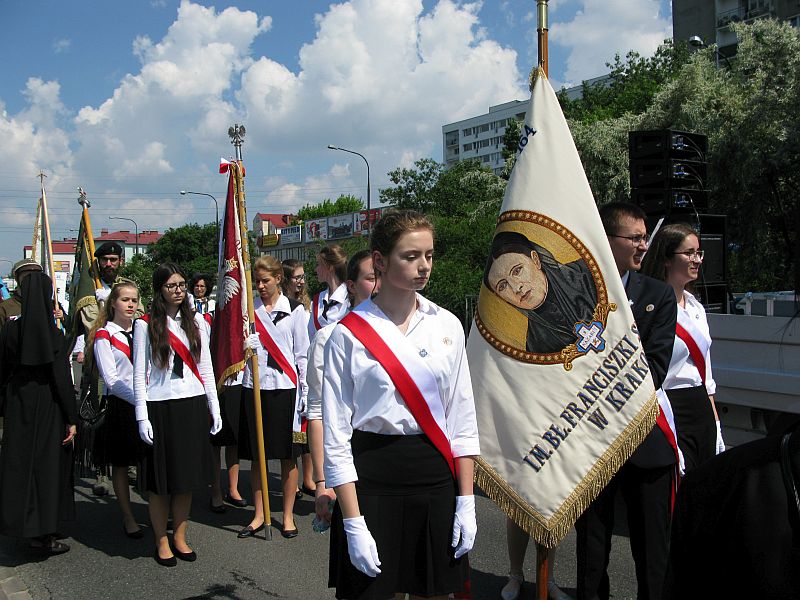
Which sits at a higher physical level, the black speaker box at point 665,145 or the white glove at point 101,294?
the black speaker box at point 665,145

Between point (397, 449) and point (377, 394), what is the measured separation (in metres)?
0.23

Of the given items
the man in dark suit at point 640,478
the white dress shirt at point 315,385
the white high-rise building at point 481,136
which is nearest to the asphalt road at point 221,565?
the man in dark suit at point 640,478

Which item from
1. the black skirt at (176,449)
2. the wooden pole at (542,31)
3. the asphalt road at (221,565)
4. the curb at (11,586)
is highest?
the wooden pole at (542,31)

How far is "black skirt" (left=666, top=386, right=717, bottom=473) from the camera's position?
157 inches

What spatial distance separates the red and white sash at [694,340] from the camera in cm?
408

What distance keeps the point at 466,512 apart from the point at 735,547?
6.11ft

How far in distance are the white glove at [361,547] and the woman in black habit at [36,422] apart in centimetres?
360

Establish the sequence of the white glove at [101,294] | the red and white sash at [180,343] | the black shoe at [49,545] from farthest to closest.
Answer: the white glove at [101,294] → the black shoe at [49,545] → the red and white sash at [180,343]

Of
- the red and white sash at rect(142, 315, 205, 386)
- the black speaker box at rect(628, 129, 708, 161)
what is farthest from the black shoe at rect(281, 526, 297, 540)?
the black speaker box at rect(628, 129, 708, 161)

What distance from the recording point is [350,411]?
284 centimetres

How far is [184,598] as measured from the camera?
4.56m

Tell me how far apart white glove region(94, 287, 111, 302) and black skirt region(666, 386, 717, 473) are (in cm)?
556

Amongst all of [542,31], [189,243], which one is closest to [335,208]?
[189,243]

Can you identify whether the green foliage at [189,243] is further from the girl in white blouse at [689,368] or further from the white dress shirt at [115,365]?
the girl in white blouse at [689,368]
